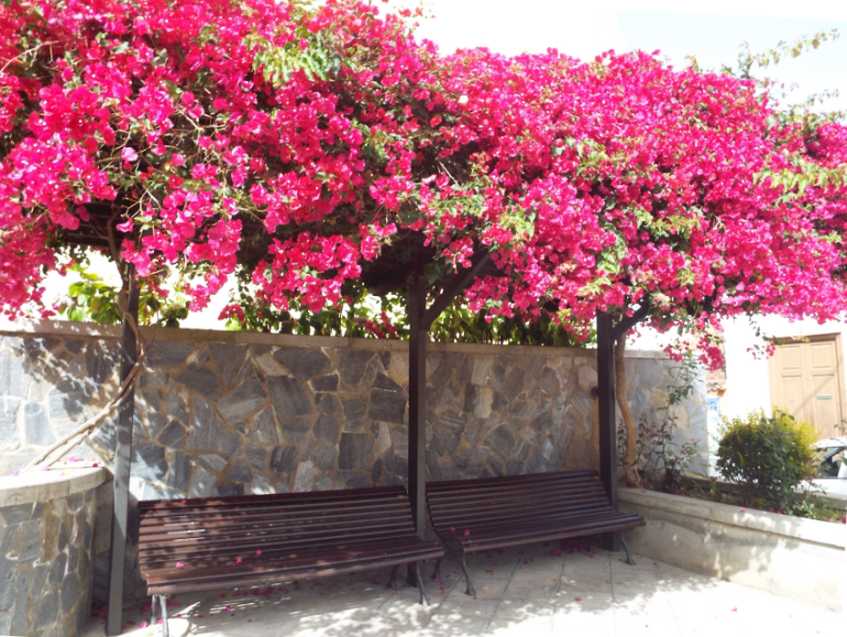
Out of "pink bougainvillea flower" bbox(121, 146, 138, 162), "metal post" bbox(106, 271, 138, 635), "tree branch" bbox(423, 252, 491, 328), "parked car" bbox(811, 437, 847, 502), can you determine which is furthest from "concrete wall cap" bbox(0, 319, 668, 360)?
"parked car" bbox(811, 437, 847, 502)

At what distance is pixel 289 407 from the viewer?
181 inches

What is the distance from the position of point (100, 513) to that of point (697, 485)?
471 centimetres

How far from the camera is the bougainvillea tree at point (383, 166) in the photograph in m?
2.56

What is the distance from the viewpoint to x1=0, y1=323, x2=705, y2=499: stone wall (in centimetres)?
397

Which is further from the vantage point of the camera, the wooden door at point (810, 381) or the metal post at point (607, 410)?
the wooden door at point (810, 381)

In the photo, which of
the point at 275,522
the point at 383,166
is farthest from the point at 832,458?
the point at 383,166

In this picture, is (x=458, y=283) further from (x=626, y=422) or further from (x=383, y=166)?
(x=626, y=422)

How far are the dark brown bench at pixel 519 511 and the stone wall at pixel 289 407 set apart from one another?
398mm

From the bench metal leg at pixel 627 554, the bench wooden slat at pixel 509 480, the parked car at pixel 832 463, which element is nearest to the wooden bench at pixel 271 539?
the bench wooden slat at pixel 509 480

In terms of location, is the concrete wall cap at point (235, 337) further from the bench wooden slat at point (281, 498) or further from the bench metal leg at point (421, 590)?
the bench metal leg at point (421, 590)

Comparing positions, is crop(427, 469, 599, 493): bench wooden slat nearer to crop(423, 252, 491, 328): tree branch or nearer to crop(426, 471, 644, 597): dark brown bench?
crop(426, 471, 644, 597): dark brown bench

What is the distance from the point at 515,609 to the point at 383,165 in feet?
9.23

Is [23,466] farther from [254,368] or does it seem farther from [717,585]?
[717,585]

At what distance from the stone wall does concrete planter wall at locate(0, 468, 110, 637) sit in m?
0.55
